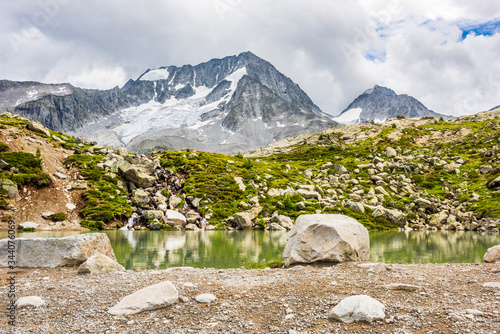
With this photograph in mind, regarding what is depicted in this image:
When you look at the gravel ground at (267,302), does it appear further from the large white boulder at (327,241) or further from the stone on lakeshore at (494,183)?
the stone on lakeshore at (494,183)

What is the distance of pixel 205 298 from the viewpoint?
11594mm

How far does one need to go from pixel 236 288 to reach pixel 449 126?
19067 cm

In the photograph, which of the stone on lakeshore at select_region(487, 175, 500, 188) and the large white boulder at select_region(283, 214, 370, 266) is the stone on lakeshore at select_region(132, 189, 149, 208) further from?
the stone on lakeshore at select_region(487, 175, 500, 188)

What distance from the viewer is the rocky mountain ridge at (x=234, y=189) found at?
6612 centimetres

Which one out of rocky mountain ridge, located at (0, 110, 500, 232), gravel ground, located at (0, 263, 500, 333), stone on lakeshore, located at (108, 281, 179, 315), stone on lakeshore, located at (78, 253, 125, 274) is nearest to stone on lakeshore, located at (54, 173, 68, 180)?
rocky mountain ridge, located at (0, 110, 500, 232)

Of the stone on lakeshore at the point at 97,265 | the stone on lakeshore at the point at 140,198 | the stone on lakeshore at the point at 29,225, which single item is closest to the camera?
the stone on lakeshore at the point at 97,265

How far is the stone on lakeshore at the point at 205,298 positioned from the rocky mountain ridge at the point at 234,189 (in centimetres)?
5699

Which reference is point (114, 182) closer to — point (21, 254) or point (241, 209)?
point (241, 209)

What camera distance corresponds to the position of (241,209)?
7644 centimetres

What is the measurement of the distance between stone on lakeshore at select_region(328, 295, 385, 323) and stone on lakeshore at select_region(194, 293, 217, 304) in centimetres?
451

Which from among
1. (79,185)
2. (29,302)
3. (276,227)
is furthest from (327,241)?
(79,185)

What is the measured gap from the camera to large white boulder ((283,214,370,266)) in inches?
733

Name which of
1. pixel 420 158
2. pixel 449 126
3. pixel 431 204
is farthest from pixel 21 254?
pixel 449 126

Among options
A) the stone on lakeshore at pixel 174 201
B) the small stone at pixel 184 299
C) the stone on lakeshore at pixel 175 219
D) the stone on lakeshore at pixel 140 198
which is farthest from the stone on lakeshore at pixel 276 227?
the small stone at pixel 184 299
